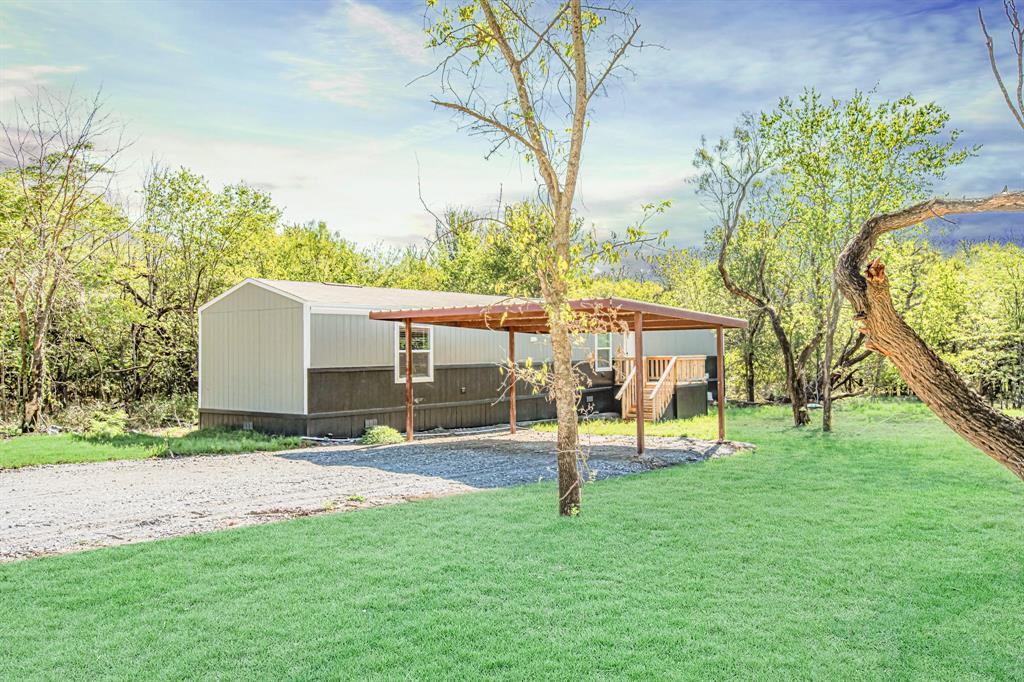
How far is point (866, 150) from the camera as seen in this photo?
13.5 m

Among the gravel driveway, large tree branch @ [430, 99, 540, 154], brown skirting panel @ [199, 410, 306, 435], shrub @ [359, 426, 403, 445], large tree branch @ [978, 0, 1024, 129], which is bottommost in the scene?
the gravel driveway

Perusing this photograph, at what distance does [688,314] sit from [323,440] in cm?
711

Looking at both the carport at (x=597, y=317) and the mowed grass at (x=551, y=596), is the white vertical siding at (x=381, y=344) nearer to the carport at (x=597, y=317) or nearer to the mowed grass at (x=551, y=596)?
the carport at (x=597, y=317)

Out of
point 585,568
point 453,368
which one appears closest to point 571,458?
point 585,568

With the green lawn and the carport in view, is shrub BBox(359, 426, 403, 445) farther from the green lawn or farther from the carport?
the green lawn

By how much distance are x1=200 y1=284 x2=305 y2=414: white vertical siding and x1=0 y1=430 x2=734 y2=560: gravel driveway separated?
2.01 meters

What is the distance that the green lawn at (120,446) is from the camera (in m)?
11.4

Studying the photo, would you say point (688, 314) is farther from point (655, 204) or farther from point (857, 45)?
point (655, 204)

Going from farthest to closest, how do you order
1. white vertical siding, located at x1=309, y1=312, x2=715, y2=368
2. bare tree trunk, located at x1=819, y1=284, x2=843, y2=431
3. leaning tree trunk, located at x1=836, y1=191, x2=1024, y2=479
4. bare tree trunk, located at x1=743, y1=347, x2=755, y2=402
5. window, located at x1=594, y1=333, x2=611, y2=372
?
bare tree trunk, located at x1=743, y1=347, x2=755, y2=402 < window, located at x1=594, y1=333, x2=611, y2=372 < white vertical siding, located at x1=309, y1=312, x2=715, y2=368 < bare tree trunk, located at x1=819, y1=284, x2=843, y2=431 < leaning tree trunk, located at x1=836, y1=191, x2=1024, y2=479

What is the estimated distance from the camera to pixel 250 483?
9.25 meters

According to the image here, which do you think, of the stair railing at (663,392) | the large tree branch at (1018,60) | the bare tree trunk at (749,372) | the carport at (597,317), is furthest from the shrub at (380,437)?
the bare tree trunk at (749,372)

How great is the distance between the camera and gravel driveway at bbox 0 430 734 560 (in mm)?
6836

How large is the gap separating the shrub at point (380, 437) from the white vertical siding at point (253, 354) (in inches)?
52.4

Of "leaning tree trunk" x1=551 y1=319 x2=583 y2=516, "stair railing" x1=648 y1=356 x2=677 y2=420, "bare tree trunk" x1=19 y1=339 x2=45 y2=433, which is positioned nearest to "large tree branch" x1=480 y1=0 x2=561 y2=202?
"leaning tree trunk" x1=551 y1=319 x2=583 y2=516
